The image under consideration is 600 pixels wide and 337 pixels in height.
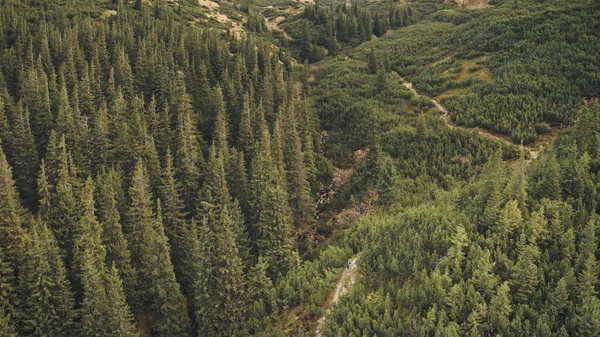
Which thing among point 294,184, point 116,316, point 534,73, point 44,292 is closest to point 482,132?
point 534,73

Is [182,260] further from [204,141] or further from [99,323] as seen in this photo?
[204,141]

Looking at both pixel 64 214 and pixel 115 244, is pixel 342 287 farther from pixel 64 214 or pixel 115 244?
pixel 64 214

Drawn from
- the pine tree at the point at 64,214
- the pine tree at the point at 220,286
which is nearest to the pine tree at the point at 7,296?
the pine tree at the point at 64,214

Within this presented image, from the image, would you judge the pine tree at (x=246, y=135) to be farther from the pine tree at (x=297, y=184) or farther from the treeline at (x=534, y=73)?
the treeline at (x=534, y=73)

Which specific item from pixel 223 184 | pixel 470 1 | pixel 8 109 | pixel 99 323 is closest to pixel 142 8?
pixel 8 109

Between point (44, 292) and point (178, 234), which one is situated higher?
point (44, 292)

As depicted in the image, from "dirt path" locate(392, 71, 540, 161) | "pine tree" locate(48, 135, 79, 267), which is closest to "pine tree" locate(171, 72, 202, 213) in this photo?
"pine tree" locate(48, 135, 79, 267)
